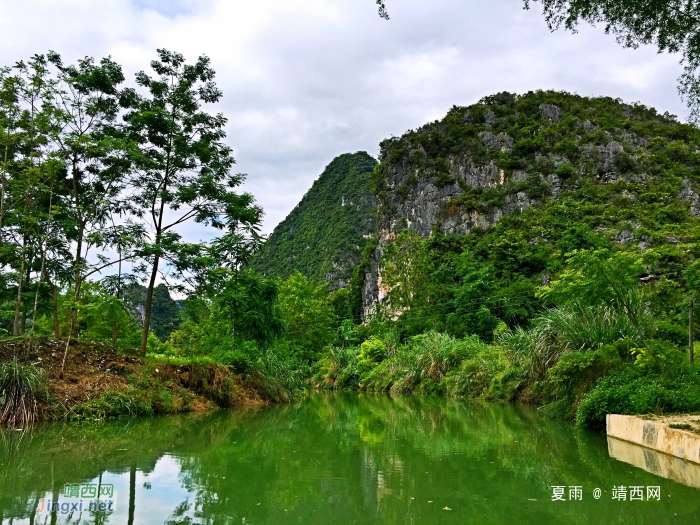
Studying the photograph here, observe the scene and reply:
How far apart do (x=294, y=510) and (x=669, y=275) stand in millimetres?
29291

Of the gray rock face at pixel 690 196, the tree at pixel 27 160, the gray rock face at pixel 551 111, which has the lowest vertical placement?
the tree at pixel 27 160

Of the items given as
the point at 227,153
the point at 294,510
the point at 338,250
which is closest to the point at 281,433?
the point at 294,510

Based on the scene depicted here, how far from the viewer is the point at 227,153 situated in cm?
1462

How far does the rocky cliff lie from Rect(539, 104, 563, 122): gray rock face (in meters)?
0.12

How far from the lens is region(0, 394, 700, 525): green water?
376 cm

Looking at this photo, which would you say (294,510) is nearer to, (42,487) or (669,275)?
(42,487)

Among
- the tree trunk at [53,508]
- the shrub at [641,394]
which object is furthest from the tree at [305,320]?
the tree trunk at [53,508]

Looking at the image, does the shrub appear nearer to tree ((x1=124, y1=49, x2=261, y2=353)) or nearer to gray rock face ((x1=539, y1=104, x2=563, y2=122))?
tree ((x1=124, y1=49, x2=261, y2=353))

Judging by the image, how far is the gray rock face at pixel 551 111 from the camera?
58062 mm

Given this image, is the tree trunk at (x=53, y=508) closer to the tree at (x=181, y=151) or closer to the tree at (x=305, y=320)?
the tree at (x=181, y=151)

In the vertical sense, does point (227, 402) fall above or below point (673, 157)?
below

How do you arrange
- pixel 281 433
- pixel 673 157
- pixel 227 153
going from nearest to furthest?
1. pixel 281 433
2. pixel 227 153
3. pixel 673 157

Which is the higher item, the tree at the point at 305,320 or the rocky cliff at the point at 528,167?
the rocky cliff at the point at 528,167

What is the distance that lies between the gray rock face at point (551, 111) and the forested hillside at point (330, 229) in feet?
90.1
